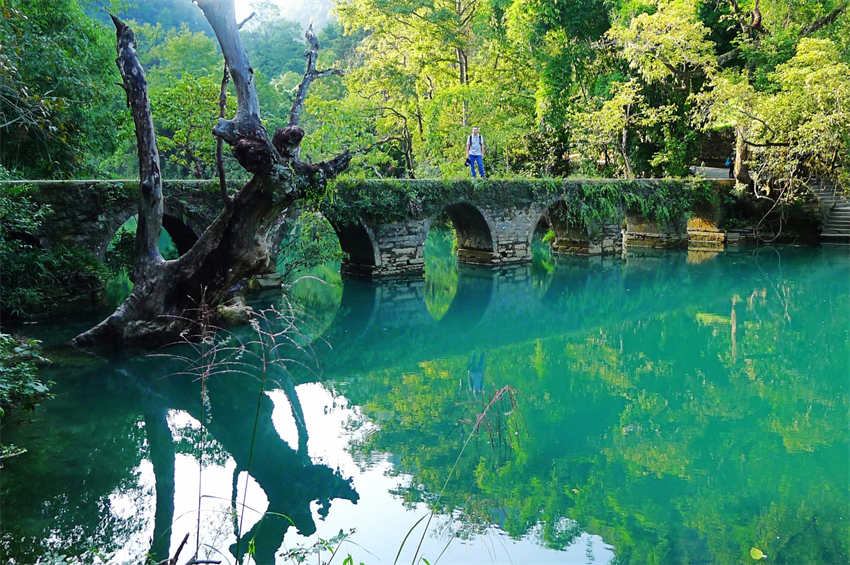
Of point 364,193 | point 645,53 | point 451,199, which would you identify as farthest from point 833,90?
point 364,193

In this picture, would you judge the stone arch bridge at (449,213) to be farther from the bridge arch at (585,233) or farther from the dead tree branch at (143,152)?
the dead tree branch at (143,152)

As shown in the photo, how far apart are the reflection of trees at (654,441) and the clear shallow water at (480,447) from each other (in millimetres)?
21

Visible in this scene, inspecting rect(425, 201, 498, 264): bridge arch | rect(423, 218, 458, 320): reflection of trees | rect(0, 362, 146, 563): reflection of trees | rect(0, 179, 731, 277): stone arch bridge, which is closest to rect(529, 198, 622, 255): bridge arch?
rect(0, 179, 731, 277): stone arch bridge

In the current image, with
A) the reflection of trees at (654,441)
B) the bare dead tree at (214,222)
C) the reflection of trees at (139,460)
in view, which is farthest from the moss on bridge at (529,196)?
the reflection of trees at (654,441)

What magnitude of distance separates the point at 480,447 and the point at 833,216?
57.6 ft

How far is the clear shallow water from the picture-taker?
160 inches

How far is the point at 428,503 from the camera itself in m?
4.50

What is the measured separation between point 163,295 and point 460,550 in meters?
5.36

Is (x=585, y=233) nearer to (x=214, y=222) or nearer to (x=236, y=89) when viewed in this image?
(x=214, y=222)

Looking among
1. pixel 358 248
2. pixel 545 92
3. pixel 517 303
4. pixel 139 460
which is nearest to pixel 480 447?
pixel 139 460

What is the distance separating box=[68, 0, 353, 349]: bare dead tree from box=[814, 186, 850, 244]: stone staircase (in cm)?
1639

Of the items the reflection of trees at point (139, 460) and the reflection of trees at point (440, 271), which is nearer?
the reflection of trees at point (139, 460)

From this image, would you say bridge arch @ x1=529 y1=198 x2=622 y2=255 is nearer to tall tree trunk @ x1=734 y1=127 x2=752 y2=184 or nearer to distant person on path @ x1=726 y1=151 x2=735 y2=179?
tall tree trunk @ x1=734 y1=127 x2=752 y2=184

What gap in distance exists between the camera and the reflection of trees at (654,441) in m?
4.21
